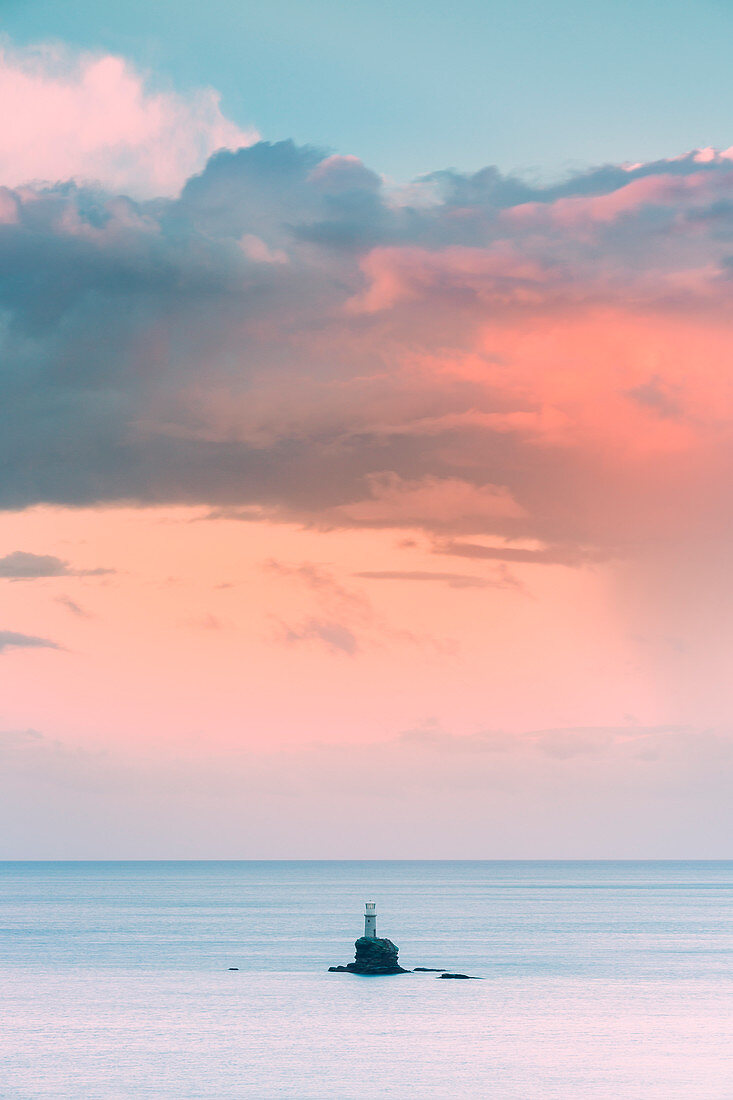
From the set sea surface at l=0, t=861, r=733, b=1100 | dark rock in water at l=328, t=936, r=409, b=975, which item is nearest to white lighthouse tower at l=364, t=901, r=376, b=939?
dark rock in water at l=328, t=936, r=409, b=975

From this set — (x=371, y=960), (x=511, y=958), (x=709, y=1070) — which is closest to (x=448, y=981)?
(x=371, y=960)

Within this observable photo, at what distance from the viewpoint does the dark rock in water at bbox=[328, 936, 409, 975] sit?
10988 centimetres

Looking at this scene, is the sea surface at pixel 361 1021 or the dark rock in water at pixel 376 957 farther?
the dark rock in water at pixel 376 957

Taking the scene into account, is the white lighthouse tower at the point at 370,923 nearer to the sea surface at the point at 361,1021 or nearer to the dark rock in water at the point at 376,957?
the dark rock in water at the point at 376,957

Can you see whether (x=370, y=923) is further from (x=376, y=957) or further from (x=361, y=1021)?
Answer: (x=361, y=1021)

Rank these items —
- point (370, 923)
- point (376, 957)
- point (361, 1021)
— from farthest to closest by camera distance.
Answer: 1. point (370, 923)
2. point (376, 957)
3. point (361, 1021)

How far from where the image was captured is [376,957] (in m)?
110

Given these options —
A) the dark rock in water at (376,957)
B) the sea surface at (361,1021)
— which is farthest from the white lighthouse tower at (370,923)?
the sea surface at (361,1021)

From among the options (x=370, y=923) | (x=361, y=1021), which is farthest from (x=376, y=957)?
(x=361, y=1021)

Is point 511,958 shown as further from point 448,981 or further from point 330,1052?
point 330,1052

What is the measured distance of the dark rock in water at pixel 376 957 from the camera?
4326 inches

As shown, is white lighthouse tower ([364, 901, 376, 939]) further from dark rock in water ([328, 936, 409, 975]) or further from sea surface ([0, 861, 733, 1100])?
sea surface ([0, 861, 733, 1100])

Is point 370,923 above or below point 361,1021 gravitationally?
above

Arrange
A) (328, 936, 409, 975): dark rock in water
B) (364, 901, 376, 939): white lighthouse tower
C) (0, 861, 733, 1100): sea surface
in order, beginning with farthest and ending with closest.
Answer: (328, 936, 409, 975): dark rock in water → (364, 901, 376, 939): white lighthouse tower → (0, 861, 733, 1100): sea surface
